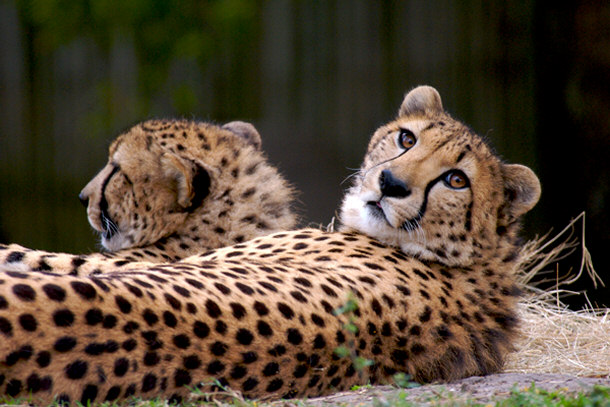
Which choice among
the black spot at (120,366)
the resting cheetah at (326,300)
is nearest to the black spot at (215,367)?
the resting cheetah at (326,300)

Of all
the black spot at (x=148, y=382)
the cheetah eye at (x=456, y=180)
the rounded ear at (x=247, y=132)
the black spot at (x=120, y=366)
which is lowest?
the black spot at (x=148, y=382)

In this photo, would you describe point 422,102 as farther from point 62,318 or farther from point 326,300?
point 62,318

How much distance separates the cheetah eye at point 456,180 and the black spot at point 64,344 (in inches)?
59.9

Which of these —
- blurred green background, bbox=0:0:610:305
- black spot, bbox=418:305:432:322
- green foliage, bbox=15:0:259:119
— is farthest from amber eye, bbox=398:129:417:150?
green foliage, bbox=15:0:259:119

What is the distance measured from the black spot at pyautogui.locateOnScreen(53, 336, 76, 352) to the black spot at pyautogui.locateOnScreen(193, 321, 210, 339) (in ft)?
1.07

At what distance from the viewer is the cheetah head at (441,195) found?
121 inches

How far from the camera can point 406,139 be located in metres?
3.28

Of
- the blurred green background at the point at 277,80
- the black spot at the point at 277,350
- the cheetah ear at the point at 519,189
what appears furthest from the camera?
the blurred green background at the point at 277,80

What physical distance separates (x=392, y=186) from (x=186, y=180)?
0.93 metres

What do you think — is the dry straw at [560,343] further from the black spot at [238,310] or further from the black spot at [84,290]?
the black spot at [84,290]

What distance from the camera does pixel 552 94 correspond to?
6.14 m

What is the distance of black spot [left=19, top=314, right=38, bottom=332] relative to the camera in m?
2.09

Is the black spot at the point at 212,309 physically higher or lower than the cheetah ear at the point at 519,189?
lower

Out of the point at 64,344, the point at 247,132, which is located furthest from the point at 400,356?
the point at 247,132
